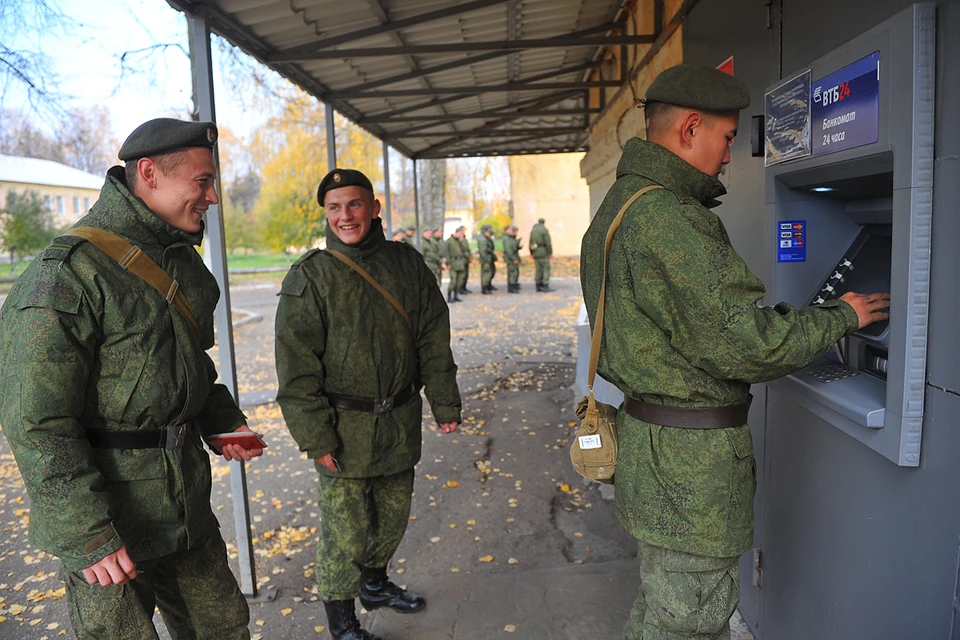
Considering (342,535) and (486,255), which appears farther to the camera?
(486,255)

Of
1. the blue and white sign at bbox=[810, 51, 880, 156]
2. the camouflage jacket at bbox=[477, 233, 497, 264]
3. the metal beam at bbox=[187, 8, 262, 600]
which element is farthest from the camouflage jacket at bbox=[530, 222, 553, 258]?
the blue and white sign at bbox=[810, 51, 880, 156]

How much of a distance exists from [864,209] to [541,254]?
1711cm

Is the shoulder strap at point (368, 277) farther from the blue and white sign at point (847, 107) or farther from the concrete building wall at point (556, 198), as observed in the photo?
the concrete building wall at point (556, 198)

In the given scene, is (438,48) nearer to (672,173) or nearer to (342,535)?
(672,173)

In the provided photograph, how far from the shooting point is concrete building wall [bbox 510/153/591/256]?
27828 mm

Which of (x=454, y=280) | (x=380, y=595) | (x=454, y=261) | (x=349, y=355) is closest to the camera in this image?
(x=349, y=355)

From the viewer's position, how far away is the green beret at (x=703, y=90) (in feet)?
5.75

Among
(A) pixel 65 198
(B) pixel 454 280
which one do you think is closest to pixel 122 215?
(A) pixel 65 198

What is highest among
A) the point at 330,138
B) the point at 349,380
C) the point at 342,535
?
the point at 330,138

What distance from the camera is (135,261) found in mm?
1873

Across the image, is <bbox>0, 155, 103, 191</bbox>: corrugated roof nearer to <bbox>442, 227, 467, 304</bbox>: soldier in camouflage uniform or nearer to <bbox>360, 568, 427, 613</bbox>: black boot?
<bbox>360, 568, 427, 613</bbox>: black boot

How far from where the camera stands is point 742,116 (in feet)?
8.99

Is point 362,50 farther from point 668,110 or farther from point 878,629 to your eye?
point 878,629

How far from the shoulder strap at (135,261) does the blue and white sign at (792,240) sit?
186 cm
